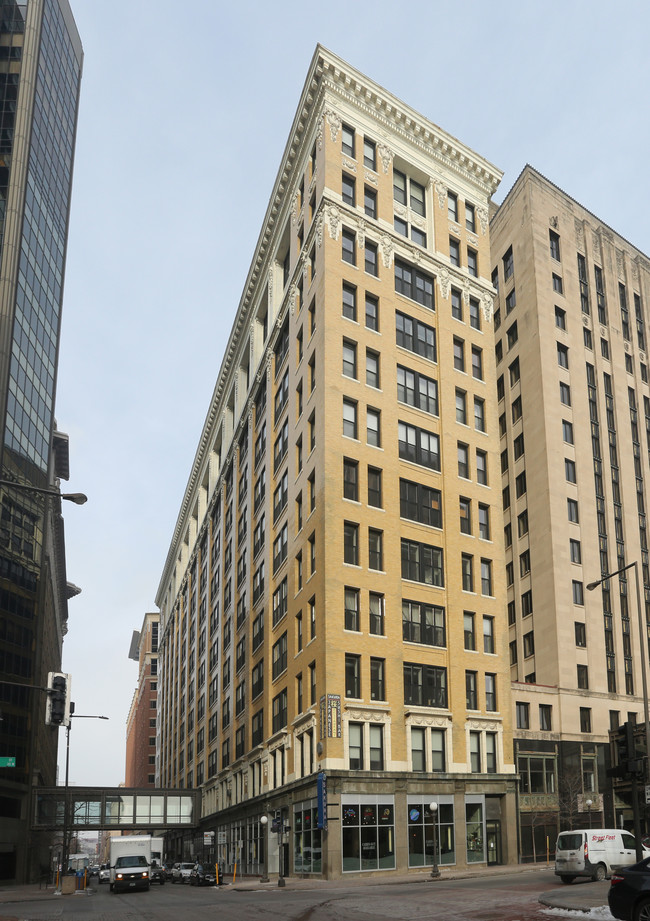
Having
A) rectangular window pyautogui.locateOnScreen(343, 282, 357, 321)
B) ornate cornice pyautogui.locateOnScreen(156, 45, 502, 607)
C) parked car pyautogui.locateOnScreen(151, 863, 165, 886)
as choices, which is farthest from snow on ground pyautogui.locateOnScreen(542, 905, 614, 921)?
parked car pyautogui.locateOnScreen(151, 863, 165, 886)

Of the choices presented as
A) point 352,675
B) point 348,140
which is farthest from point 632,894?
point 348,140

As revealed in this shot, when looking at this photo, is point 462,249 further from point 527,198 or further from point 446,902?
point 446,902

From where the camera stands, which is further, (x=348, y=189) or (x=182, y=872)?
(x=182, y=872)

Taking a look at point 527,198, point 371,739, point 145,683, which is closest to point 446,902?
point 371,739

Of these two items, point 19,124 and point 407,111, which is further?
point 19,124

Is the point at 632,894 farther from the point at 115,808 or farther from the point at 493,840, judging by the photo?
the point at 115,808

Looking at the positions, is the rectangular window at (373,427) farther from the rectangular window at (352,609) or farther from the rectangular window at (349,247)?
the rectangular window at (349,247)

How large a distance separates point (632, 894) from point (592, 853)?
18673 mm

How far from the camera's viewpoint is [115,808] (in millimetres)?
93375

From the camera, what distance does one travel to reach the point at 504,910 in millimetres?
22484

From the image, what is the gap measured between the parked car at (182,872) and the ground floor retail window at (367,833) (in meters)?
28.1

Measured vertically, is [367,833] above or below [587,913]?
below

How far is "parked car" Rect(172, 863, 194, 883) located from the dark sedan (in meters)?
59.4

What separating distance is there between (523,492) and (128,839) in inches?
1530
